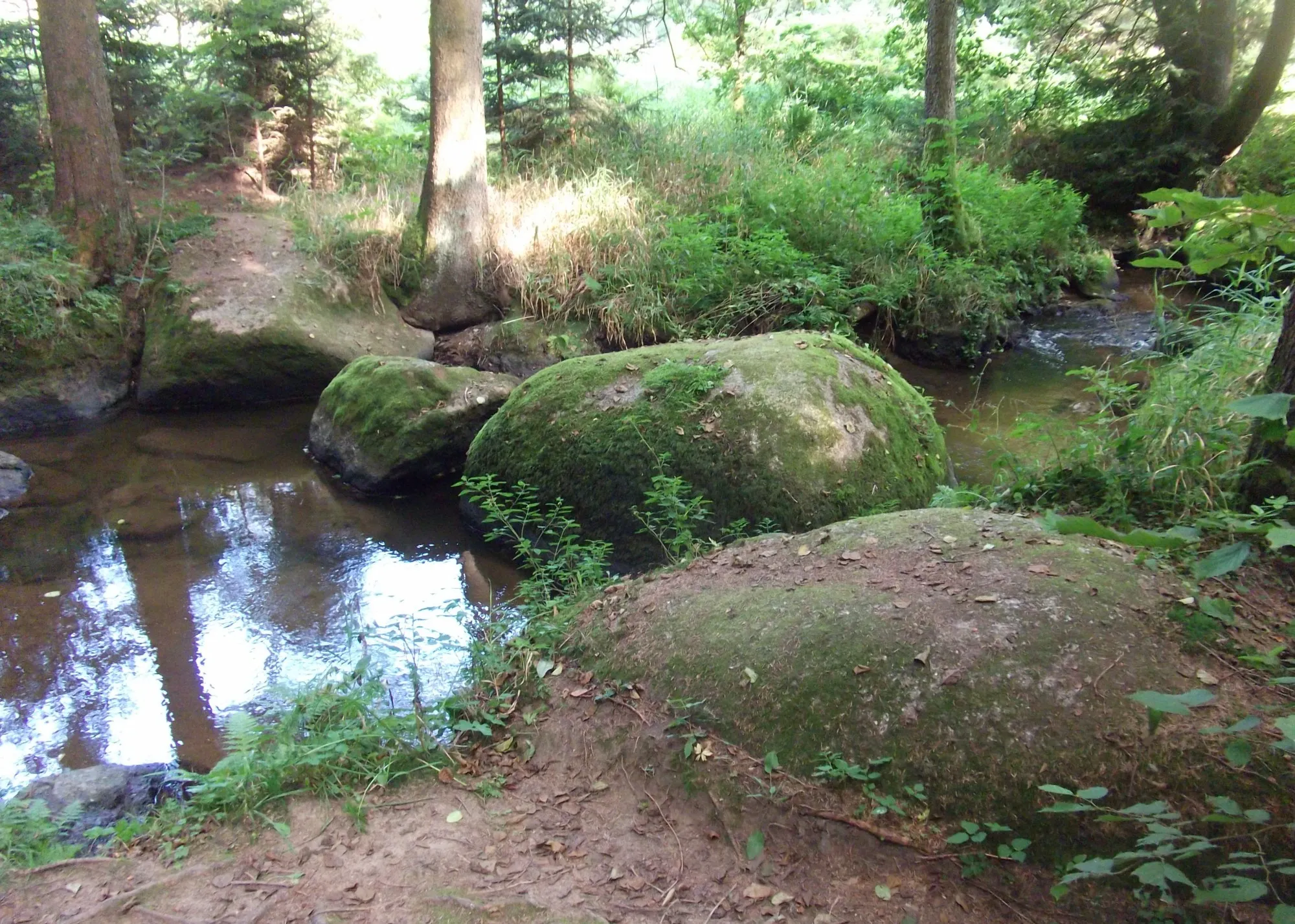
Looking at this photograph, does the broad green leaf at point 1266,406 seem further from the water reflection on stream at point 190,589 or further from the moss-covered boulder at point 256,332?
the moss-covered boulder at point 256,332

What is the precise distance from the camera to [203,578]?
17.8 ft

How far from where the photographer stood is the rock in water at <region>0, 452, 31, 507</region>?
21.6 feet

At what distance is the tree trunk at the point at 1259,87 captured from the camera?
12352 millimetres

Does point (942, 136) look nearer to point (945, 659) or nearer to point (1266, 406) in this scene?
point (945, 659)

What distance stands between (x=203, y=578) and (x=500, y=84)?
880cm

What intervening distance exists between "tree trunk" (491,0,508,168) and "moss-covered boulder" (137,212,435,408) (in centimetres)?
318

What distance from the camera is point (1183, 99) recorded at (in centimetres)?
1330

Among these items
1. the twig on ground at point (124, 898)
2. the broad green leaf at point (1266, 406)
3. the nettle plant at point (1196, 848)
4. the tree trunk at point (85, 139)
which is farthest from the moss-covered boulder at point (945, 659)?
the tree trunk at point (85, 139)

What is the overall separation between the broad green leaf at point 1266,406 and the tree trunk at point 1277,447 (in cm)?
66

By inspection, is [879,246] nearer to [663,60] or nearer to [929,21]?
[929,21]

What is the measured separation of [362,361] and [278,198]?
6.00m

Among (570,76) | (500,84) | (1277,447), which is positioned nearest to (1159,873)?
(1277,447)

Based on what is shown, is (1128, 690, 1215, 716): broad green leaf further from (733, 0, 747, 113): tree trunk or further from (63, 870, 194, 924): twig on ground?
(733, 0, 747, 113): tree trunk

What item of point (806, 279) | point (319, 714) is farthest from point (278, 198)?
point (319, 714)
